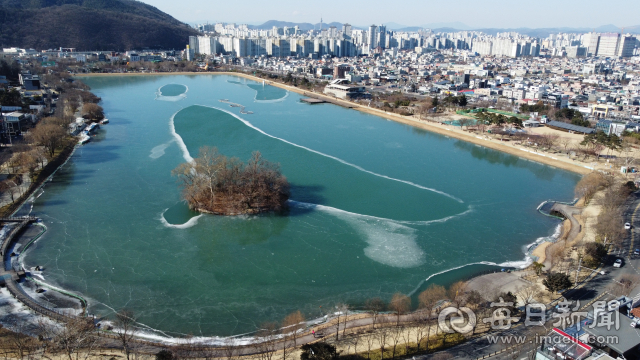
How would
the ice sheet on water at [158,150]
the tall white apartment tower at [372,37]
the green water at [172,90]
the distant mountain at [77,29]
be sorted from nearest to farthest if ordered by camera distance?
the ice sheet on water at [158,150] → the green water at [172,90] → the distant mountain at [77,29] → the tall white apartment tower at [372,37]

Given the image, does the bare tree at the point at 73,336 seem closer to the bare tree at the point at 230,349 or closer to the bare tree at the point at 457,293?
the bare tree at the point at 230,349

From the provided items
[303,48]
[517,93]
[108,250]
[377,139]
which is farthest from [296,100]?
[303,48]

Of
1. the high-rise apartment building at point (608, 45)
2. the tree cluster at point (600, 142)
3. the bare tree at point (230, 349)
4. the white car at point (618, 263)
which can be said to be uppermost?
the high-rise apartment building at point (608, 45)

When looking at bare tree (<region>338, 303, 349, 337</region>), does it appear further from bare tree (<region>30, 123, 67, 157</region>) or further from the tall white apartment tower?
the tall white apartment tower

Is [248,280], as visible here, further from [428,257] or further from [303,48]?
[303,48]

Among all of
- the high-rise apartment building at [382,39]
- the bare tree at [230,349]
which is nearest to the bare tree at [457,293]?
the bare tree at [230,349]

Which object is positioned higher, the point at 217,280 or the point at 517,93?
the point at 517,93
